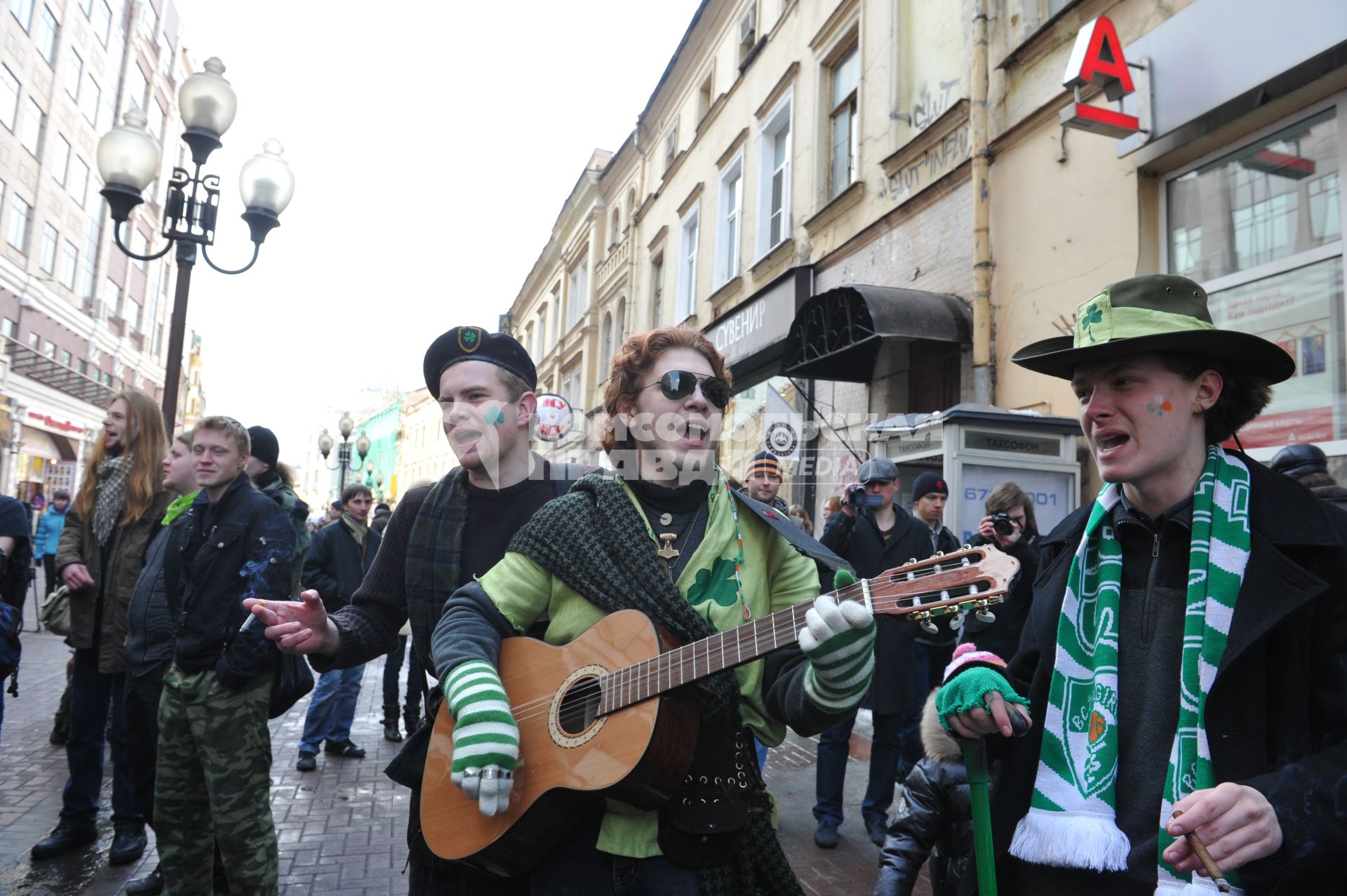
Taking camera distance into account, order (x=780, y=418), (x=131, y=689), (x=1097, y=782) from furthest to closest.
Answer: (x=780, y=418) → (x=131, y=689) → (x=1097, y=782)

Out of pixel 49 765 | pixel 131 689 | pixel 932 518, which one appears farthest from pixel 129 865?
pixel 932 518

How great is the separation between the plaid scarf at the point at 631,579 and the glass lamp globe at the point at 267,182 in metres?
6.37

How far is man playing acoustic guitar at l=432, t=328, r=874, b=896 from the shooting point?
1706 millimetres

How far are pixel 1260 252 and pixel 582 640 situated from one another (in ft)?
18.9

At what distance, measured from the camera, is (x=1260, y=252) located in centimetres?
568

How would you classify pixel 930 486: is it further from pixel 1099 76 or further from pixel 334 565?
pixel 334 565

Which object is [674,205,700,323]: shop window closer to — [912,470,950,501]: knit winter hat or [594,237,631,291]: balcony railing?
[594,237,631,291]: balcony railing

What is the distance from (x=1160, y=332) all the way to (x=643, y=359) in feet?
3.80

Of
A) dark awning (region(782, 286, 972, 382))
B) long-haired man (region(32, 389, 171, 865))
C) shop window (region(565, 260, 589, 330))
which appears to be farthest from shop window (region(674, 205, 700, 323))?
long-haired man (region(32, 389, 171, 865))

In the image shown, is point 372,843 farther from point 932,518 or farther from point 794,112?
point 794,112

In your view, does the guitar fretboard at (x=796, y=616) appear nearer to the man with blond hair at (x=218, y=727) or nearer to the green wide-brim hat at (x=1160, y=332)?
the green wide-brim hat at (x=1160, y=332)

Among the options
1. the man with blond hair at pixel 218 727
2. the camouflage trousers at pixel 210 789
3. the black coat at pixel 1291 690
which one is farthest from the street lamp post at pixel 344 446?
the black coat at pixel 1291 690

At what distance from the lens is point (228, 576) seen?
336 cm

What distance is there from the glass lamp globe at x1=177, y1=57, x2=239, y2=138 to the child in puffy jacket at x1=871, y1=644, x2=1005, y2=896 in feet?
23.3
